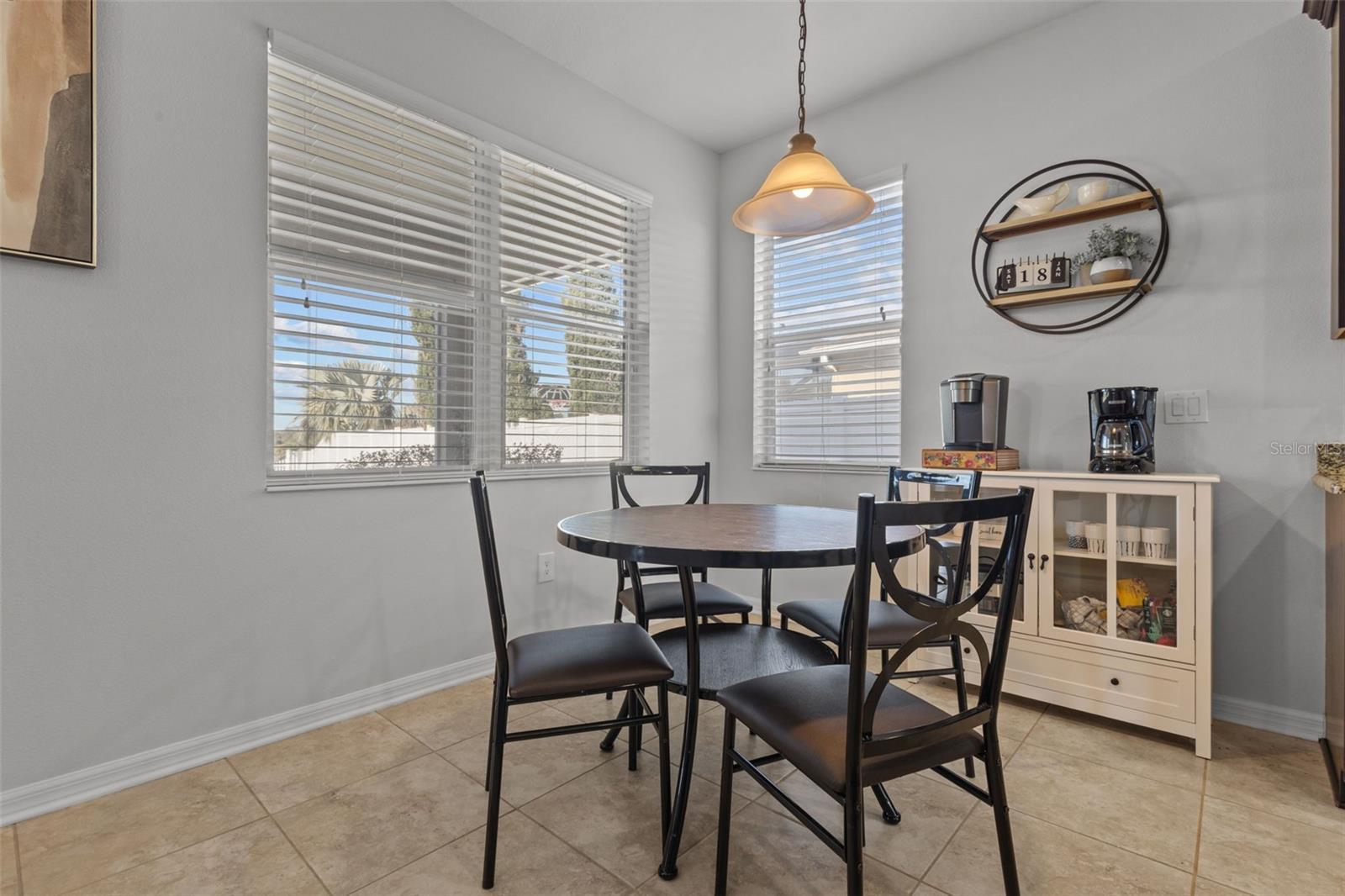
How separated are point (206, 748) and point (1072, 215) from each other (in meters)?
3.64

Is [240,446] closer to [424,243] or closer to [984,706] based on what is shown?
[424,243]

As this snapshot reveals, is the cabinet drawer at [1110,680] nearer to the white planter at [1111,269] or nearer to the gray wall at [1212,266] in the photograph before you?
the gray wall at [1212,266]

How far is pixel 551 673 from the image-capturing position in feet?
4.82

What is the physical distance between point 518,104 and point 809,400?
2.07 metres

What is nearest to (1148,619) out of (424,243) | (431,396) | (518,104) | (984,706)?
(984,706)

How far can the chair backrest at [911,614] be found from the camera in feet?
3.49

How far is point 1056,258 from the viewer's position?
255 cm

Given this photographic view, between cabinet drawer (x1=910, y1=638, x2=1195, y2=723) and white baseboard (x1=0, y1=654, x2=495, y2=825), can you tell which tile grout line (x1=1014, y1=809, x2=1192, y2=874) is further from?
white baseboard (x1=0, y1=654, x2=495, y2=825)

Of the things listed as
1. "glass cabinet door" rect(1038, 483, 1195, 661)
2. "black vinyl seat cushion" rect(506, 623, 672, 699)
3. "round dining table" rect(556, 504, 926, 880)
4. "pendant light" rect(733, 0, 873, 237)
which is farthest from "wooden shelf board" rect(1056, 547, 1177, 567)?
"black vinyl seat cushion" rect(506, 623, 672, 699)

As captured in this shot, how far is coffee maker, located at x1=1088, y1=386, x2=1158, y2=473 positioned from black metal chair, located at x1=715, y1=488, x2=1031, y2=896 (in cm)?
132

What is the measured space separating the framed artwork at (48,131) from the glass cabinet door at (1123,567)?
126 inches

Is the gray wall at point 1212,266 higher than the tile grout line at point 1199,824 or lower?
higher

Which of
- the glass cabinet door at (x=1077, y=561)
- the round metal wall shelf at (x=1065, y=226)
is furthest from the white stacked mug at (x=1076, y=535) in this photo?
the round metal wall shelf at (x=1065, y=226)

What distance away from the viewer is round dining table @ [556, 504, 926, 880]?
134 centimetres
